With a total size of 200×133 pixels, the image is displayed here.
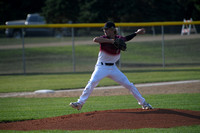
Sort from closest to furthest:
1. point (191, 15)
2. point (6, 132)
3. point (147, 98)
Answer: point (6, 132) → point (147, 98) → point (191, 15)

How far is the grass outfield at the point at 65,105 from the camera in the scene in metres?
8.55

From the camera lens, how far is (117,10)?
1150 inches

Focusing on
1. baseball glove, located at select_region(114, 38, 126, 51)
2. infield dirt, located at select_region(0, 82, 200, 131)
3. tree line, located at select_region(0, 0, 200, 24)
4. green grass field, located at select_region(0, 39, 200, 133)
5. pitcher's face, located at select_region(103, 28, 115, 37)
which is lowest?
green grass field, located at select_region(0, 39, 200, 133)

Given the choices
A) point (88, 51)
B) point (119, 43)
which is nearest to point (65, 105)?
point (119, 43)

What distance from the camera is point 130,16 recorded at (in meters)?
32.2

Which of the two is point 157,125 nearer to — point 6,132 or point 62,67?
point 6,132

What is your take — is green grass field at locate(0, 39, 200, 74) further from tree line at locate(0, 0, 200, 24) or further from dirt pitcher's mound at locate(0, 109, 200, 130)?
dirt pitcher's mound at locate(0, 109, 200, 130)

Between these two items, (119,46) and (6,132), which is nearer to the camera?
(6,132)

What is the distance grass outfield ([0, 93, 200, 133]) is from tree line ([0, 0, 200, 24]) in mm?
15081

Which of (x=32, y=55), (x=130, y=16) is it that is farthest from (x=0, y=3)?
(x=32, y=55)

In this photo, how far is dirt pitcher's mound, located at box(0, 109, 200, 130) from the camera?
6598mm

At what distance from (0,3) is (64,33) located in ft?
73.9

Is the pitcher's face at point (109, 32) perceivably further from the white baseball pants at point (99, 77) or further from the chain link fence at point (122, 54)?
the chain link fence at point (122, 54)

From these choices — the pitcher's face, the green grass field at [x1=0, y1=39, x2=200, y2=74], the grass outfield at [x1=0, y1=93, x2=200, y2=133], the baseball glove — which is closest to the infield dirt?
the grass outfield at [x1=0, y1=93, x2=200, y2=133]
